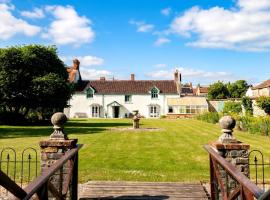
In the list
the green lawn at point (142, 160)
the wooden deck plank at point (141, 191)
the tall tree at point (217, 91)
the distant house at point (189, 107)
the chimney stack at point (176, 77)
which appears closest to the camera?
the wooden deck plank at point (141, 191)

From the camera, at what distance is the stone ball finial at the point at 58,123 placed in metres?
8.46

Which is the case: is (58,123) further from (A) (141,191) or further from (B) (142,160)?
(B) (142,160)

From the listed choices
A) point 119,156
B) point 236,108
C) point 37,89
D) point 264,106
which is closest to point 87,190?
point 119,156

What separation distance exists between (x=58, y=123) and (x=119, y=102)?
63.1m

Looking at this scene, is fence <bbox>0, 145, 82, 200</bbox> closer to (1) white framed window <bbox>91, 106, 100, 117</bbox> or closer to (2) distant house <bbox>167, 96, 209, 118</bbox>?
(2) distant house <bbox>167, 96, 209, 118</bbox>

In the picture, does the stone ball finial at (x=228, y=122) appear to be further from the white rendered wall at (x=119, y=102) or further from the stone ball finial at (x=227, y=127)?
the white rendered wall at (x=119, y=102)

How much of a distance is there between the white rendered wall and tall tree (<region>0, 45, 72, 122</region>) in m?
29.7

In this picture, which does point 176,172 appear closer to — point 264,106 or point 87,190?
point 87,190

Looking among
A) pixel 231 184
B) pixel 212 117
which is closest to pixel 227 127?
pixel 231 184

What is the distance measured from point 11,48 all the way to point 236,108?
31255 mm

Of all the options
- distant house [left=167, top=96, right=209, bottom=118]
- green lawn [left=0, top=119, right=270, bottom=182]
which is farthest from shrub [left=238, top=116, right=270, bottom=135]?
distant house [left=167, top=96, right=209, bottom=118]

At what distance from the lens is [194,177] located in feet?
40.2

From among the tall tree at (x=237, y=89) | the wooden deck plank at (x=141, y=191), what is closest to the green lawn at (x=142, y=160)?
the wooden deck plank at (x=141, y=191)

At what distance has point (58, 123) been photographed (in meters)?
8.50
